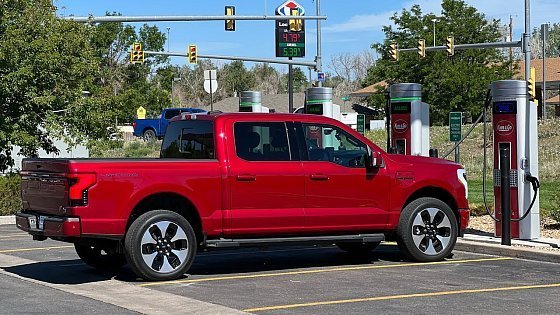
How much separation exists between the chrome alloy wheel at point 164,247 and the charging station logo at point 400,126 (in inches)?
259

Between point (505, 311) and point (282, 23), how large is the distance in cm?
2617

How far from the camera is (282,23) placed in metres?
34.1

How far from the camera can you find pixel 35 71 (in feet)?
69.0

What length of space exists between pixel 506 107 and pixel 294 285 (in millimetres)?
4840

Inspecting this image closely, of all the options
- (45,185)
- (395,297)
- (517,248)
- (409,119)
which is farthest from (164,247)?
(409,119)

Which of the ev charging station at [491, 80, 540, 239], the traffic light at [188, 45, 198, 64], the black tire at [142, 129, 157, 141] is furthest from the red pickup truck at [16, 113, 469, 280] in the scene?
the black tire at [142, 129, 157, 141]

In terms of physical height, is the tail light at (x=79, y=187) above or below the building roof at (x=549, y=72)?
below

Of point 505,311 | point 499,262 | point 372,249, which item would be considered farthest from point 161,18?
point 505,311

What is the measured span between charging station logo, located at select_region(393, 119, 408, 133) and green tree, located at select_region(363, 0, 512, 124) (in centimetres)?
4187

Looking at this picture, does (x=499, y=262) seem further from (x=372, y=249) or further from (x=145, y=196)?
(x=145, y=196)

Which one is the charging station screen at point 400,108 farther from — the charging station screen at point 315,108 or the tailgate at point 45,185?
the tailgate at point 45,185

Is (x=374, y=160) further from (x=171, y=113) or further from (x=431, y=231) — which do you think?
(x=171, y=113)

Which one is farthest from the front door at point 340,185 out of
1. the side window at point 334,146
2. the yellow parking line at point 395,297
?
the yellow parking line at point 395,297

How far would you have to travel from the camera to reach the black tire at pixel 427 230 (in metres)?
12.0
